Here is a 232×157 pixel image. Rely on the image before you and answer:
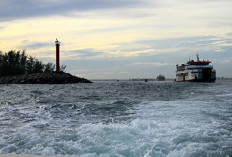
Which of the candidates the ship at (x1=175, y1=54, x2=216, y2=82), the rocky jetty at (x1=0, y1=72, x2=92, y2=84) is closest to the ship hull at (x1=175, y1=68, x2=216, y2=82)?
the ship at (x1=175, y1=54, x2=216, y2=82)

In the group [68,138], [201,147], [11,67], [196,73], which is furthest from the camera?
[11,67]

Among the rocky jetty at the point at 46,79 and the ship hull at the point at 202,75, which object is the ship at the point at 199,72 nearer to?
the ship hull at the point at 202,75

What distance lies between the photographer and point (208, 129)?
584 cm

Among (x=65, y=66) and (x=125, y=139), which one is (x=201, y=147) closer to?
(x=125, y=139)

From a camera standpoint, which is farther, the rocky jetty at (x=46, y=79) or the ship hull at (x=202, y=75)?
the ship hull at (x=202, y=75)

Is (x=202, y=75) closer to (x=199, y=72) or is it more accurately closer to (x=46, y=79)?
(x=199, y=72)

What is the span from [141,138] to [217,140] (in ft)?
4.67

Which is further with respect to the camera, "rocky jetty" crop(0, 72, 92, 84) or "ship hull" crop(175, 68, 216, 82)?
"ship hull" crop(175, 68, 216, 82)

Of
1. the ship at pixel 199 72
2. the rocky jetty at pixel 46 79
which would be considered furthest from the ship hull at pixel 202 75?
the rocky jetty at pixel 46 79

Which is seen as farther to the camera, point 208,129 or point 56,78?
point 56,78

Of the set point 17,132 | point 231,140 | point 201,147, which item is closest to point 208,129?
point 231,140

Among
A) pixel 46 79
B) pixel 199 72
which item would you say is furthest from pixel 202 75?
pixel 46 79

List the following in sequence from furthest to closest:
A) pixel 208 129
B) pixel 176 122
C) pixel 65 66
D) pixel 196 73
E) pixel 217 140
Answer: pixel 65 66 < pixel 196 73 < pixel 176 122 < pixel 208 129 < pixel 217 140

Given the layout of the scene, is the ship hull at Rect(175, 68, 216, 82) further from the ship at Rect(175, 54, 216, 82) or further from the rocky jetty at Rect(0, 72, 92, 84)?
the rocky jetty at Rect(0, 72, 92, 84)
